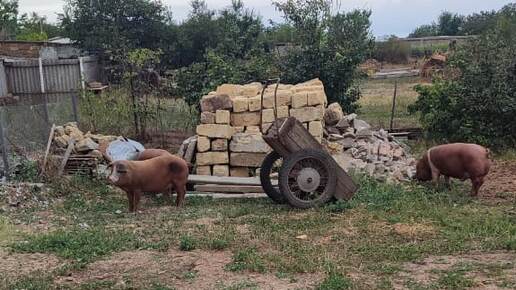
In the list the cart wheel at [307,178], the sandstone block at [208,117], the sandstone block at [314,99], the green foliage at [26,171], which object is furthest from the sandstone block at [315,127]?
the green foliage at [26,171]

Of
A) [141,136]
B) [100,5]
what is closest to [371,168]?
[141,136]

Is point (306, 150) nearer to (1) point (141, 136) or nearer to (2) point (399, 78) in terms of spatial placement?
(1) point (141, 136)

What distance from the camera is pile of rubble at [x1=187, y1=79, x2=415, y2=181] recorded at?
11.2 meters

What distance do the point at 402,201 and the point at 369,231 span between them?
59.9 inches

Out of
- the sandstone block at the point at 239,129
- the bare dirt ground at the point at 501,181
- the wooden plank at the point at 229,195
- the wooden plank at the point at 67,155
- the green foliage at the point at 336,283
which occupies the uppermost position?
the sandstone block at the point at 239,129

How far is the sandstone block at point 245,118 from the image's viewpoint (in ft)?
37.5

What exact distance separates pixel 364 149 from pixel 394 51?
32.6 meters

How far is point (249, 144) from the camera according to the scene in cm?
1116

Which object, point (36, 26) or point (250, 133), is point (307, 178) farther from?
point (36, 26)

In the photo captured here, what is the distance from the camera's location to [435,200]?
880cm

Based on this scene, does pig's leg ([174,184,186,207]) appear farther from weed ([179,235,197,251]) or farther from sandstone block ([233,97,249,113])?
sandstone block ([233,97,249,113])

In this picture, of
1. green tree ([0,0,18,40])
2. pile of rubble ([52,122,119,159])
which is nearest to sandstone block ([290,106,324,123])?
pile of rubble ([52,122,119,159])

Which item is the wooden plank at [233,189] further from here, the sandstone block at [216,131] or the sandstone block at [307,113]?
the sandstone block at [307,113]

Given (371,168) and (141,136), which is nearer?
(371,168)
